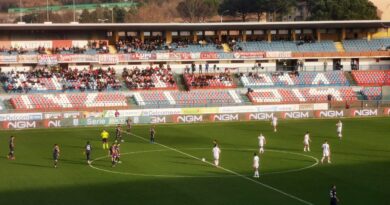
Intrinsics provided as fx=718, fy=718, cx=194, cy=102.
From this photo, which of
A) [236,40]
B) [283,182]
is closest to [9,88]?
[236,40]

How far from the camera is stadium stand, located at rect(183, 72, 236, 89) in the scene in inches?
3369

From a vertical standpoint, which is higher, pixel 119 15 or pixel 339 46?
pixel 119 15

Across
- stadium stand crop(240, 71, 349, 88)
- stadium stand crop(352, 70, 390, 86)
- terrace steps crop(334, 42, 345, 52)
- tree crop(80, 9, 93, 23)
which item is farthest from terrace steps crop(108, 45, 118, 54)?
tree crop(80, 9, 93, 23)

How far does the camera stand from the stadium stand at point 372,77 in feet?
295

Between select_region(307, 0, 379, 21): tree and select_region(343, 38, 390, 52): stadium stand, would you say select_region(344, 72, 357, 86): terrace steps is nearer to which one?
select_region(343, 38, 390, 52): stadium stand

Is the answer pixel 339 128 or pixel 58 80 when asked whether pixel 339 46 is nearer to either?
pixel 58 80

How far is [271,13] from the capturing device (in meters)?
129

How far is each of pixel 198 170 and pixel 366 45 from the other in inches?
2385

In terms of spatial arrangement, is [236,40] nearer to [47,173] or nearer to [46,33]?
[46,33]

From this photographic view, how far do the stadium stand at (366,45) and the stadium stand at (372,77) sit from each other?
490 cm

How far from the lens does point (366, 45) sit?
97062mm

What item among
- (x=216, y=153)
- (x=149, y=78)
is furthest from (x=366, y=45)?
(x=216, y=153)

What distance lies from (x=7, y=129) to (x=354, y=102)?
1470 inches

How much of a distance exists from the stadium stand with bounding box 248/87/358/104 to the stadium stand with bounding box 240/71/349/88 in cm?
168
